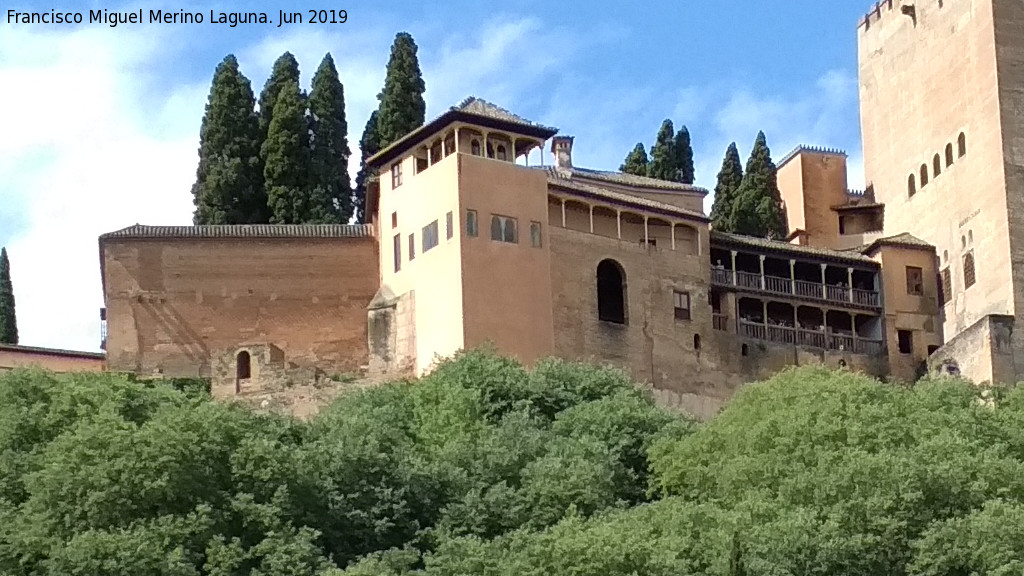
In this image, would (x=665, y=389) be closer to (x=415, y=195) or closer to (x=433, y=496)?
(x=415, y=195)

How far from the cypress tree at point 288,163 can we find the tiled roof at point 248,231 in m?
3.02

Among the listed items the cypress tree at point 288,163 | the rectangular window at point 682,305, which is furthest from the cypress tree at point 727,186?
the cypress tree at point 288,163

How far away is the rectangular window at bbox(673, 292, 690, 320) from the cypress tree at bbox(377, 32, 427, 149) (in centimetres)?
793

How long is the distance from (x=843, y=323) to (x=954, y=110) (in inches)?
215

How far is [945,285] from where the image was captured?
52.8 metres

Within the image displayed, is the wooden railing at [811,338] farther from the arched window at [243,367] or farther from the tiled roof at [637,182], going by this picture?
the arched window at [243,367]

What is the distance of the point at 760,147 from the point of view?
58.1 m

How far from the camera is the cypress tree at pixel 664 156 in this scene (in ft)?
192

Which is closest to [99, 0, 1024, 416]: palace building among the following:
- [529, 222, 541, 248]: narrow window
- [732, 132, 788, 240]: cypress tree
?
[529, 222, 541, 248]: narrow window

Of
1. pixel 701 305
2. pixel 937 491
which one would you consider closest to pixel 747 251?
pixel 701 305

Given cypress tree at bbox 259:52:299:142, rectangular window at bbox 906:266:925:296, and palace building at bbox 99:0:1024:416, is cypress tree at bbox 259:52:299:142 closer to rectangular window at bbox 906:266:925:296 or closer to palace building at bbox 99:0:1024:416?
palace building at bbox 99:0:1024:416

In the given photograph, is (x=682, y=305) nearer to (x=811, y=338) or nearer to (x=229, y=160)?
(x=811, y=338)

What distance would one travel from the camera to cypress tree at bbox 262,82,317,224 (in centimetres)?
5212

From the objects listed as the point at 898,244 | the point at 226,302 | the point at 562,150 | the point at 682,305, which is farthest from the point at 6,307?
the point at 898,244
